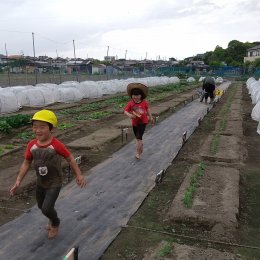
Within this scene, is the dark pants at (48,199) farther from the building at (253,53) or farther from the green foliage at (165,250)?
the building at (253,53)

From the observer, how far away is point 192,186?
5.38m

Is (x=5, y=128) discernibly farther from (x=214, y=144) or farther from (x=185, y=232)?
(x=185, y=232)

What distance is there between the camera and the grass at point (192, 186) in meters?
4.78

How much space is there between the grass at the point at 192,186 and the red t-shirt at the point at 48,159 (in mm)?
1865

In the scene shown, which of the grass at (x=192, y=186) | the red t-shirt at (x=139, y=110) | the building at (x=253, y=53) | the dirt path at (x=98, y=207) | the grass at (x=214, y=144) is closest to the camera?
the dirt path at (x=98, y=207)

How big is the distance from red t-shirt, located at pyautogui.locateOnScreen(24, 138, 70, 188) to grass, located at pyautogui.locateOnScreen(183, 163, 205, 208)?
1865 millimetres

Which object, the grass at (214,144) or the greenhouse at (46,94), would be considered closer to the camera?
the grass at (214,144)

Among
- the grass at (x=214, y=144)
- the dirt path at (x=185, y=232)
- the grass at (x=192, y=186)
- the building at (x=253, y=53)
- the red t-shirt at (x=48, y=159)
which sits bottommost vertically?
the grass at (x=214, y=144)

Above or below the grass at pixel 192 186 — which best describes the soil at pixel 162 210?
below

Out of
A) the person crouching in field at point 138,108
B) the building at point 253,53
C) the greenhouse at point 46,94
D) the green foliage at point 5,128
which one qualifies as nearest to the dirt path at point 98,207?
the person crouching in field at point 138,108

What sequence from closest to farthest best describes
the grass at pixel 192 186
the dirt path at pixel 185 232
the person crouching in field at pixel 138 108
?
the dirt path at pixel 185 232 → the grass at pixel 192 186 → the person crouching in field at pixel 138 108

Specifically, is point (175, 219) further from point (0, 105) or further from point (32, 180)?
point (0, 105)

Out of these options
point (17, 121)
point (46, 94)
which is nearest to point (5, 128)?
point (17, 121)

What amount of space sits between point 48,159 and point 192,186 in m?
2.54
